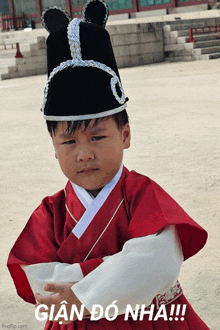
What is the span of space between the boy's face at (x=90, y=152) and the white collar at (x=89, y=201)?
2 centimetres

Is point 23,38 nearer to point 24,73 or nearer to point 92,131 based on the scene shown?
point 24,73

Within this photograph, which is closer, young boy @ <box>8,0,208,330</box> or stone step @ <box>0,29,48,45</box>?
young boy @ <box>8,0,208,330</box>

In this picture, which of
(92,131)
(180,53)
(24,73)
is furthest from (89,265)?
(180,53)

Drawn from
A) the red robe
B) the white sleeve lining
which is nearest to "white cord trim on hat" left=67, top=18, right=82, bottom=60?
the red robe

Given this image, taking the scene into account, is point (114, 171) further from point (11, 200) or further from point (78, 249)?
point (11, 200)

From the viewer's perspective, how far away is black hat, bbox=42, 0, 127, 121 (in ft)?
4.54

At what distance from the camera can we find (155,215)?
1372mm

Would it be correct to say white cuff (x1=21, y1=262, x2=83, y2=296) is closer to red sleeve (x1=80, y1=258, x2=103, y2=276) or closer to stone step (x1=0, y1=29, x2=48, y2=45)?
red sleeve (x1=80, y1=258, x2=103, y2=276)

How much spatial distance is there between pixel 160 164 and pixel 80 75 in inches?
117

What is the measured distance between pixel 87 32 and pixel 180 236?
0.57 m

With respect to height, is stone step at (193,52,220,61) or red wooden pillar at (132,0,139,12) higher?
red wooden pillar at (132,0,139,12)

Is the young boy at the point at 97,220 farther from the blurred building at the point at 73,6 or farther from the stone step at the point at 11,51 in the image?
the blurred building at the point at 73,6

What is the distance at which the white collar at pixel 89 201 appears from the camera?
4.68ft

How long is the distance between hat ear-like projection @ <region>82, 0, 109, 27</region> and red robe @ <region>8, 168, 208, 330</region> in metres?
0.42
